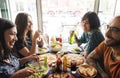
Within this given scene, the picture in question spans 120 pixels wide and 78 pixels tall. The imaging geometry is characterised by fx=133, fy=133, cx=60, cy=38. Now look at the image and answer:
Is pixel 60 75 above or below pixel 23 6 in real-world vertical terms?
below

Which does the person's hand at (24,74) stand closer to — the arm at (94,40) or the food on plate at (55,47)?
the food on plate at (55,47)

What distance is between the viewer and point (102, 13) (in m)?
2.63

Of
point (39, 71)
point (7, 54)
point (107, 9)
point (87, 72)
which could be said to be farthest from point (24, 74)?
point (107, 9)

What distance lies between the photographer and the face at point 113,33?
3.93 feet

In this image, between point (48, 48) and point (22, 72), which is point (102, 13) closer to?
point (48, 48)

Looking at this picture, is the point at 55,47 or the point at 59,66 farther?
the point at 55,47

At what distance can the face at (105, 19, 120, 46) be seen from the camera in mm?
1197

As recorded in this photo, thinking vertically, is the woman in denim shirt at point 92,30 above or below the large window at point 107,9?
below

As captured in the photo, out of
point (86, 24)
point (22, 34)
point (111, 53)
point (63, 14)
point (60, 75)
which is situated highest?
point (63, 14)

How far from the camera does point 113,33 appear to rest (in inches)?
47.8

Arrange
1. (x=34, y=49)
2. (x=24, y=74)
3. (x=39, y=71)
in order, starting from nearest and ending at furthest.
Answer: (x=24, y=74), (x=39, y=71), (x=34, y=49)

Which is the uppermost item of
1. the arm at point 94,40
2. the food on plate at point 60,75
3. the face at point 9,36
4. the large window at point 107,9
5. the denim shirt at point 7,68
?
the large window at point 107,9

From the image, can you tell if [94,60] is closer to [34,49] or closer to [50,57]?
[50,57]

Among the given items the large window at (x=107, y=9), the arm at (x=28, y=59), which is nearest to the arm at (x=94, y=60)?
the arm at (x=28, y=59)
